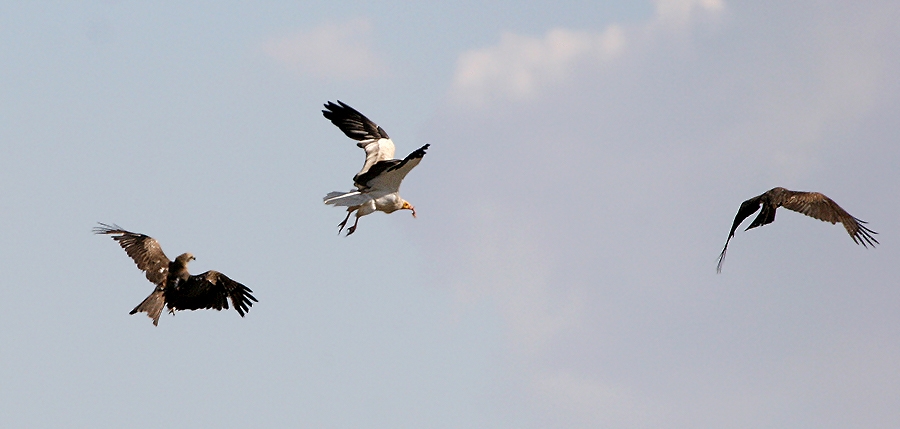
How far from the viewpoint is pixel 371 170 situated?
53.8ft

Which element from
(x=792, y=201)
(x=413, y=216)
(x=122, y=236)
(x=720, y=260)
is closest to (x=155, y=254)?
(x=122, y=236)

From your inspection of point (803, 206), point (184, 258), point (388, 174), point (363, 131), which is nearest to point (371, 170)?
point (388, 174)

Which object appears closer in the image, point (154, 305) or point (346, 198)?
point (154, 305)

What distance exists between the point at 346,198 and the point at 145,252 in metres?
3.05

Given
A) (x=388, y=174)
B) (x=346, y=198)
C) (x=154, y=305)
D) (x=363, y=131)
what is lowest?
(x=154, y=305)

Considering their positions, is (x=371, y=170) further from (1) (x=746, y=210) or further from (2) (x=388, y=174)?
(1) (x=746, y=210)

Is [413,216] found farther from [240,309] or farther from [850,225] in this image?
[850,225]

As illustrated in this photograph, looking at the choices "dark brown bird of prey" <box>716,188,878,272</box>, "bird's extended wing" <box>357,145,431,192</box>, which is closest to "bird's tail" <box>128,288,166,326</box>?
"bird's extended wing" <box>357,145,431,192</box>

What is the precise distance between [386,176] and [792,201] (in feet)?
19.5

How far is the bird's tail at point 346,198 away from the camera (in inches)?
630

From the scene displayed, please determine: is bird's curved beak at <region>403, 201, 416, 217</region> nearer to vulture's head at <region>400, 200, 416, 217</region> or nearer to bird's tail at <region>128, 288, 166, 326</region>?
vulture's head at <region>400, 200, 416, 217</region>

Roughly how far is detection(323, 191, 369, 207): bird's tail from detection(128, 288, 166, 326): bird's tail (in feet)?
9.30

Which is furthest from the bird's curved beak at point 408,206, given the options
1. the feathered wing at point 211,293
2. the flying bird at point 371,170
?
the feathered wing at point 211,293

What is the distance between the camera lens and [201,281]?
1448 centimetres
